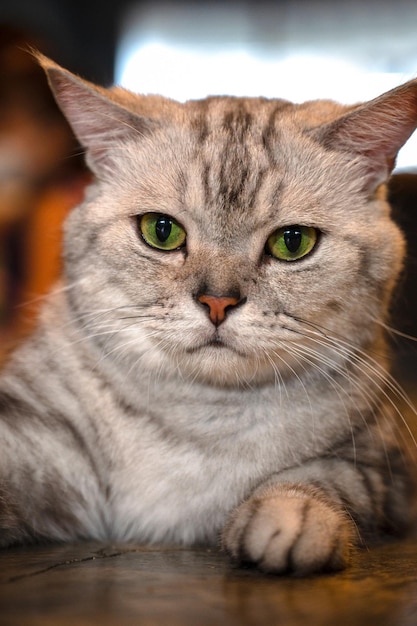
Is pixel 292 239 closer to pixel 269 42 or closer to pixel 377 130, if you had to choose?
pixel 377 130

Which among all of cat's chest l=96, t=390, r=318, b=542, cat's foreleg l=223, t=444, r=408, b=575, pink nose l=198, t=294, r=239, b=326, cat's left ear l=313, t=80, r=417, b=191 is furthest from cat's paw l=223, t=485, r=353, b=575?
cat's left ear l=313, t=80, r=417, b=191

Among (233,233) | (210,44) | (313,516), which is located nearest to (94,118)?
(233,233)

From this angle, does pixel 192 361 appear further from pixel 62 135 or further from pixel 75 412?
pixel 62 135

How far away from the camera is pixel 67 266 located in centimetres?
145

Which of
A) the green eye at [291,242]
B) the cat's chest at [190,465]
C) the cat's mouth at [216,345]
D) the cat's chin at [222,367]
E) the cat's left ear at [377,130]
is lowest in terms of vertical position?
the cat's chest at [190,465]

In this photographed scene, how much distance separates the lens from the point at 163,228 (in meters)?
1.30

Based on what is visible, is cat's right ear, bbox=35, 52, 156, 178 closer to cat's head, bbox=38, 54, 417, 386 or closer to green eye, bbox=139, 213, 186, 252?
cat's head, bbox=38, 54, 417, 386

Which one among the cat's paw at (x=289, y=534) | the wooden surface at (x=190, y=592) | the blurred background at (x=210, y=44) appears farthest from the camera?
the blurred background at (x=210, y=44)

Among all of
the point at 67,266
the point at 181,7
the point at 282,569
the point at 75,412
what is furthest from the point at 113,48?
the point at 282,569

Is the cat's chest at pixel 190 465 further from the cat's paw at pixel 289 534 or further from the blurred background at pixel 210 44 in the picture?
the blurred background at pixel 210 44

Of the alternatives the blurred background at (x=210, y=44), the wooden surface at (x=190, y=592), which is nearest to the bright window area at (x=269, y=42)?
the blurred background at (x=210, y=44)

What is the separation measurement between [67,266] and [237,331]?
41 centimetres

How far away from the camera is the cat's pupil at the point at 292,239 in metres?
1.27

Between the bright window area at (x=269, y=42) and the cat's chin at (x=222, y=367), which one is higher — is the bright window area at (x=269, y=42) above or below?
above
